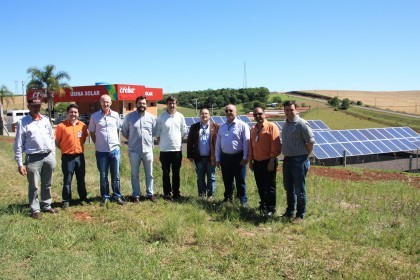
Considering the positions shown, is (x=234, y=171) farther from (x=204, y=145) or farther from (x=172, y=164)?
(x=172, y=164)

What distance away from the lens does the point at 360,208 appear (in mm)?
7258

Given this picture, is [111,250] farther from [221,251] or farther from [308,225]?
[308,225]

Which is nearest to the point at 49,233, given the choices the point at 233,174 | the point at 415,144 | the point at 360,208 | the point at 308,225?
the point at 233,174

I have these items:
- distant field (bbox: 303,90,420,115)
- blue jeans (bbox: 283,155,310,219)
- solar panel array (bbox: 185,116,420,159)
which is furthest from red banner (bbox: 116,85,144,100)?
distant field (bbox: 303,90,420,115)

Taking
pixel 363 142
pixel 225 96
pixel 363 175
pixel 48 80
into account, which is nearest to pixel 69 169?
pixel 363 175

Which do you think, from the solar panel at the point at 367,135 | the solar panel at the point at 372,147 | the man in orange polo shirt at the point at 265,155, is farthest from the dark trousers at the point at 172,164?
the solar panel at the point at 367,135

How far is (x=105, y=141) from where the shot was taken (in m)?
6.72

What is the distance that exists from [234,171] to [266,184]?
67 centimetres

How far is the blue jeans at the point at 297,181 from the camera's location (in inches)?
240

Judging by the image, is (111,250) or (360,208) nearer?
(111,250)

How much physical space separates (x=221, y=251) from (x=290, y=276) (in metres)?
0.97

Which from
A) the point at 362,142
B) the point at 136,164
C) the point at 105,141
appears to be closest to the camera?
the point at 105,141

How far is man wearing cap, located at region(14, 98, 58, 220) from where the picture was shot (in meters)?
5.99

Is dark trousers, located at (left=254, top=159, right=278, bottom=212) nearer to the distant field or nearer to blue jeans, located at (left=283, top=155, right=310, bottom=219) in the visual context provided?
blue jeans, located at (left=283, top=155, right=310, bottom=219)
